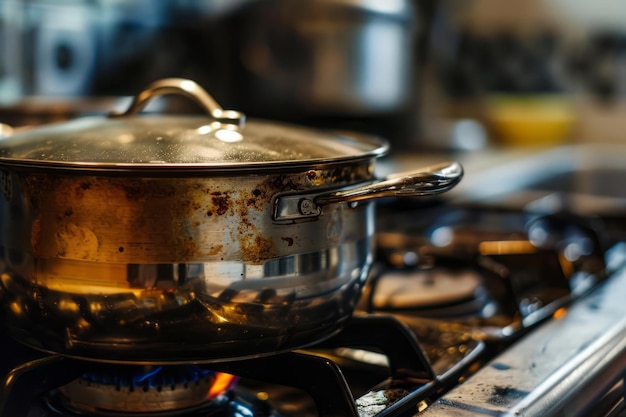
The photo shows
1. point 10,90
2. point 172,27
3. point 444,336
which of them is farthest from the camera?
point 172,27

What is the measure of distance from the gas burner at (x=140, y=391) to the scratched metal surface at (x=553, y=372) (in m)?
0.15

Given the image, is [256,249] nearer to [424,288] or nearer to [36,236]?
[36,236]

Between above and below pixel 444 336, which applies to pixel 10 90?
above

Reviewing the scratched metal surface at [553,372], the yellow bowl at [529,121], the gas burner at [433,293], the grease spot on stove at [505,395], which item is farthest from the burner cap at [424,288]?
the yellow bowl at [529,121]

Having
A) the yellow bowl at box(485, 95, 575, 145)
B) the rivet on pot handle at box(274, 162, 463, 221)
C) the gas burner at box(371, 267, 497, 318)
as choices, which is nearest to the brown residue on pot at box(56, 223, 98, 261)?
the rivet on pot handle at box(274, 162, 463, 221)

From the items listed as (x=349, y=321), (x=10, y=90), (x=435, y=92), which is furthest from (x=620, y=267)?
(x=435, y=92)

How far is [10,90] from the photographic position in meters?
1.14

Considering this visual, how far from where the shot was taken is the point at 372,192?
1.55 ft

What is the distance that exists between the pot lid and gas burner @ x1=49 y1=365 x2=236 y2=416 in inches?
5.9

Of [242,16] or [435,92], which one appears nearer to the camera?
[242,16]

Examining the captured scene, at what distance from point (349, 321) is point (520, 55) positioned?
6.82ft

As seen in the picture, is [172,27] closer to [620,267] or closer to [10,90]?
[10,90]

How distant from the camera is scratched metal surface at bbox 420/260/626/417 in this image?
0.48m

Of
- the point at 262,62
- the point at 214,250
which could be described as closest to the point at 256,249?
the point at 214,250
